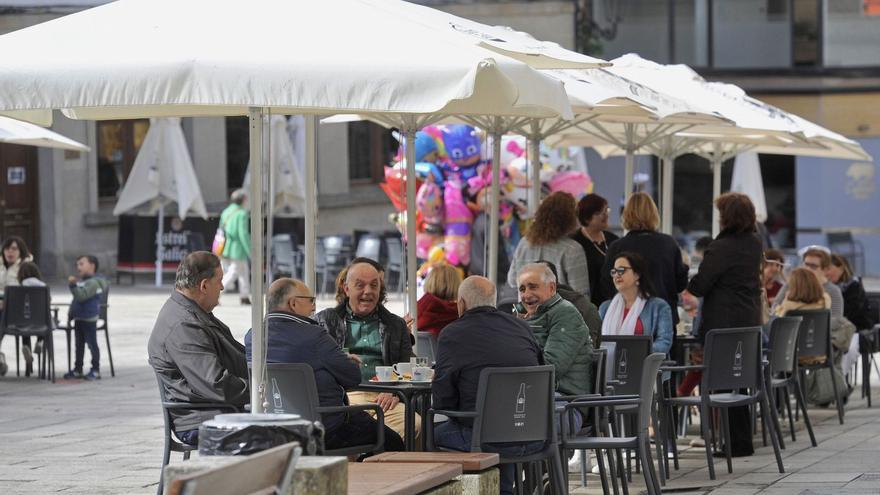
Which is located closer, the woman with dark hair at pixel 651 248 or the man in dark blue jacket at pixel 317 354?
the man in dark blue jacket at pixel 317 354

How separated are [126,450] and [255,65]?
201 inches

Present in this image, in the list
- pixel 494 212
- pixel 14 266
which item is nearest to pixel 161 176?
pixel 14 266

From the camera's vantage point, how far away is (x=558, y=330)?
861cm

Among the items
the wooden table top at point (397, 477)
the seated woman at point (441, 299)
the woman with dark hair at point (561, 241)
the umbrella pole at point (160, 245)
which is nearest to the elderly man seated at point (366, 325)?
the seated woman at point (441, 299)

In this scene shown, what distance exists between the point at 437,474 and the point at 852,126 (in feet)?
82.3

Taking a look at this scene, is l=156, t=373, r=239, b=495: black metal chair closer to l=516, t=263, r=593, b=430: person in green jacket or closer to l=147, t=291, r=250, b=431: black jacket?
l=147, t=291, r=250, b=431: black jacket

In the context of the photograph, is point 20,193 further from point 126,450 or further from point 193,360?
point 193,360

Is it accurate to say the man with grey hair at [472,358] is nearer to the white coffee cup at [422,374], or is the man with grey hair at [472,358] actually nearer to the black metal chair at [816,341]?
the white coffee cup at [422,374]

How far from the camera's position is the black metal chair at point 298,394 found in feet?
24.9

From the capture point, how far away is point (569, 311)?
8.66 metres

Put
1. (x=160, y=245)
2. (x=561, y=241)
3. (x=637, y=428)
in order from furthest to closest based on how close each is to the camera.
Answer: (x=160, y=245), (x=561, y=241), (x=637, y=428)

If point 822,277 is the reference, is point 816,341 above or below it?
below

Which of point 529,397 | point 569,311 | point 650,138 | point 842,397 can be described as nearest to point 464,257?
point 650,138

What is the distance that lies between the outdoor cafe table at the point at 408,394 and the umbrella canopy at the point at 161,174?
61.8ft
